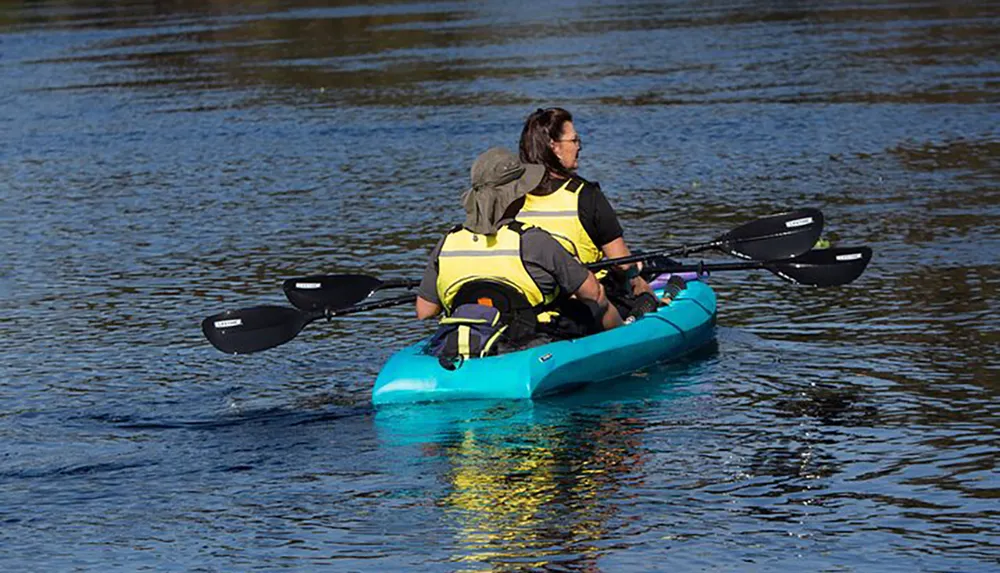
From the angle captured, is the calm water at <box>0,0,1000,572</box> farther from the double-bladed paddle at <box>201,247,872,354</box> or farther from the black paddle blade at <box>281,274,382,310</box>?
the black paddle blade at <box>281,274,382,310</box>

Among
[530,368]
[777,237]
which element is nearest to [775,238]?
[777,237]

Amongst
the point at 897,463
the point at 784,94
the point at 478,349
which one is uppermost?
the point at 784,94

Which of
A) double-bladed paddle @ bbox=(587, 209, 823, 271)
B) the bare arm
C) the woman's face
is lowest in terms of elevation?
the bare arm

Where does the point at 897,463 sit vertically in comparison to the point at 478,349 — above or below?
below

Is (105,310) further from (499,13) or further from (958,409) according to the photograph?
(499,13)

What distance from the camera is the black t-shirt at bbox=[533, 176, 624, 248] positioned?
1168 cm

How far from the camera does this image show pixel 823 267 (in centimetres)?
1275

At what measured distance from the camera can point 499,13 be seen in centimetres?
5256

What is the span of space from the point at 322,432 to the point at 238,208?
1012 centimetres

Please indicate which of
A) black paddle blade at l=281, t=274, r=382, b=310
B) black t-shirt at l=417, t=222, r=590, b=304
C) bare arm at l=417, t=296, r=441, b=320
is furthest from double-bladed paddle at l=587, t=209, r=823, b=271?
black paddle blade at l=281, t=274, r=382, b=310

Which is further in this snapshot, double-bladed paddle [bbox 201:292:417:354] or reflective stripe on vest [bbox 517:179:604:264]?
double-bladed paddle [bbox 201:292:417:354]

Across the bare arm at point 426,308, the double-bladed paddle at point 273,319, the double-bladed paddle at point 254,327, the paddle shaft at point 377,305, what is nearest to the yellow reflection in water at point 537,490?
the bare arm at point 426,308

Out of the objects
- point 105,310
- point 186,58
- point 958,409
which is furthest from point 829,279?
point 186,58

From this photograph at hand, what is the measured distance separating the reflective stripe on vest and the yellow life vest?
0.75 m
